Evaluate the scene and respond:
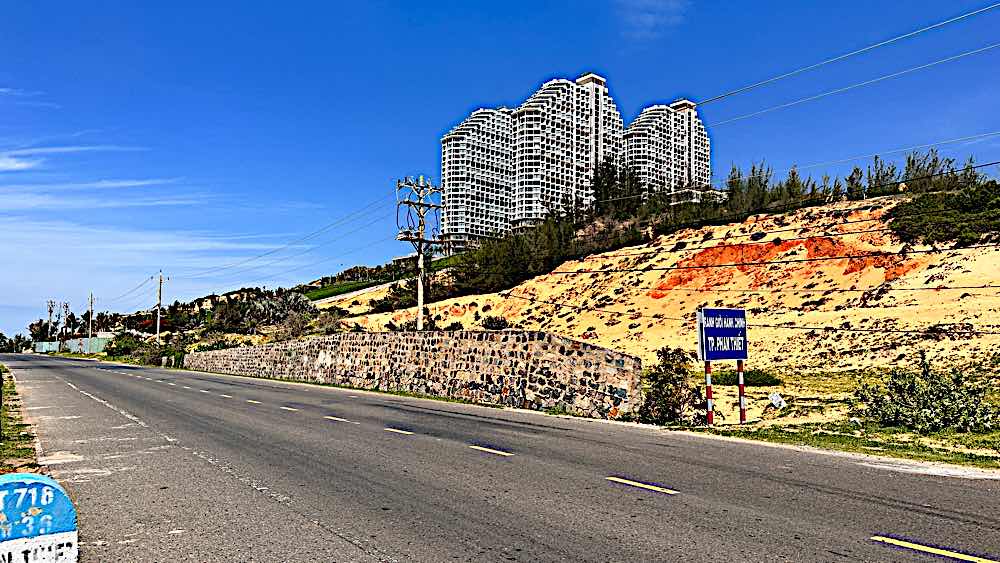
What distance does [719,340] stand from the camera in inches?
588

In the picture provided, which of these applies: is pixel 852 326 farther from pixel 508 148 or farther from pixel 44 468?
pixel 508 148

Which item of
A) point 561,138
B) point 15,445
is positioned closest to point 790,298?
point 15,445

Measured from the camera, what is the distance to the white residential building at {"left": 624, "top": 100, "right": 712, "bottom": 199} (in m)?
150

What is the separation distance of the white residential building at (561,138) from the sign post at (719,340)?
124837 mm

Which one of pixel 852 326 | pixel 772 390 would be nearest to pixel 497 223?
pixel 852 326

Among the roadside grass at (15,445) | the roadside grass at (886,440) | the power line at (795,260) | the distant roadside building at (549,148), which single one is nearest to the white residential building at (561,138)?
the distant roadside building at (549,148)

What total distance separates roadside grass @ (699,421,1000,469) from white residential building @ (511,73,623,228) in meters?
127

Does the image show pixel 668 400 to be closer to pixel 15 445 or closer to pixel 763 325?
pixel 15 445

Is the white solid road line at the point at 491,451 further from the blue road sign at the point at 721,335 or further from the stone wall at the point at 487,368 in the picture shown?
the stone wall at the point at 487,368

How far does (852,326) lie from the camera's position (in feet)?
111

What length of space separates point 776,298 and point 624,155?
11274 centimetres

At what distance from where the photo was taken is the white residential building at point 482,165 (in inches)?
5369

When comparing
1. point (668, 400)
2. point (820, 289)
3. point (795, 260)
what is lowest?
point (668, 400)

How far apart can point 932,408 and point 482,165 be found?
133875 mm
